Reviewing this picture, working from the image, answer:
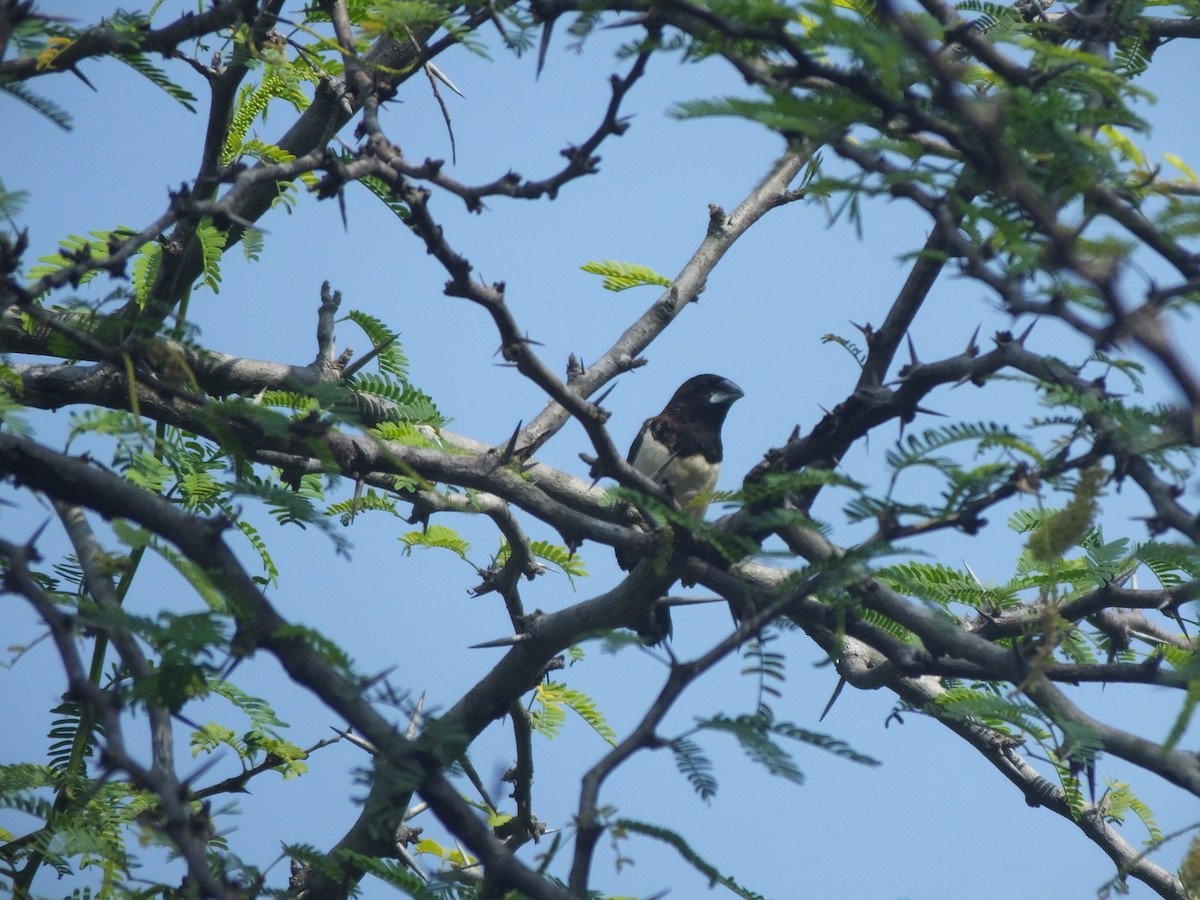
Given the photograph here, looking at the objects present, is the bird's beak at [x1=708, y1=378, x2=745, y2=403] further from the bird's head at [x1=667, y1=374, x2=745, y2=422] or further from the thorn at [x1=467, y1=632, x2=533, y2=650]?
the thorn at [x1=467, y1=632, x2=533, y2=650]

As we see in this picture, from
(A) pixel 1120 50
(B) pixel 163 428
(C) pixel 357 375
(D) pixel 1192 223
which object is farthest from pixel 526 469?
(D) pixel 1192 223

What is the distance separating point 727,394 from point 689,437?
0.47 metres

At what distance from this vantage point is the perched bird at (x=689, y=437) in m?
7.43

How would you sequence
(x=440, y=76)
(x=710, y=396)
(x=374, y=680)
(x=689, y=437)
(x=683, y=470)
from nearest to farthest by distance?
(x=374, y=680), (x=440, y=76), (x=683, y=470), (x=689, y=437), (x=710, y=396)

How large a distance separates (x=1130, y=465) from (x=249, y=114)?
409 centimetres

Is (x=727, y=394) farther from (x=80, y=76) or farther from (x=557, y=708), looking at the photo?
(x=80, y=76)

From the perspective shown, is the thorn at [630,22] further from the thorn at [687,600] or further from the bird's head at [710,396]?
the bird's head at [710,396]

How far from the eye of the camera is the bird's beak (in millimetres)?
7941

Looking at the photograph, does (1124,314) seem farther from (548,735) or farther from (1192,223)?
(548,735)

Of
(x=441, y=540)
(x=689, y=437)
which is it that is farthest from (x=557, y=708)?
(x=689, y=437)

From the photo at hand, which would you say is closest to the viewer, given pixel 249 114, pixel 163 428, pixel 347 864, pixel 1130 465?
pixel 1130 465

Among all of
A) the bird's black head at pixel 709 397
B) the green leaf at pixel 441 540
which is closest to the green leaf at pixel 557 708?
the green leaf at pixel 441 540

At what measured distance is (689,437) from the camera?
7.68 meters

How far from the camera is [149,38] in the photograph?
354 centimetres
